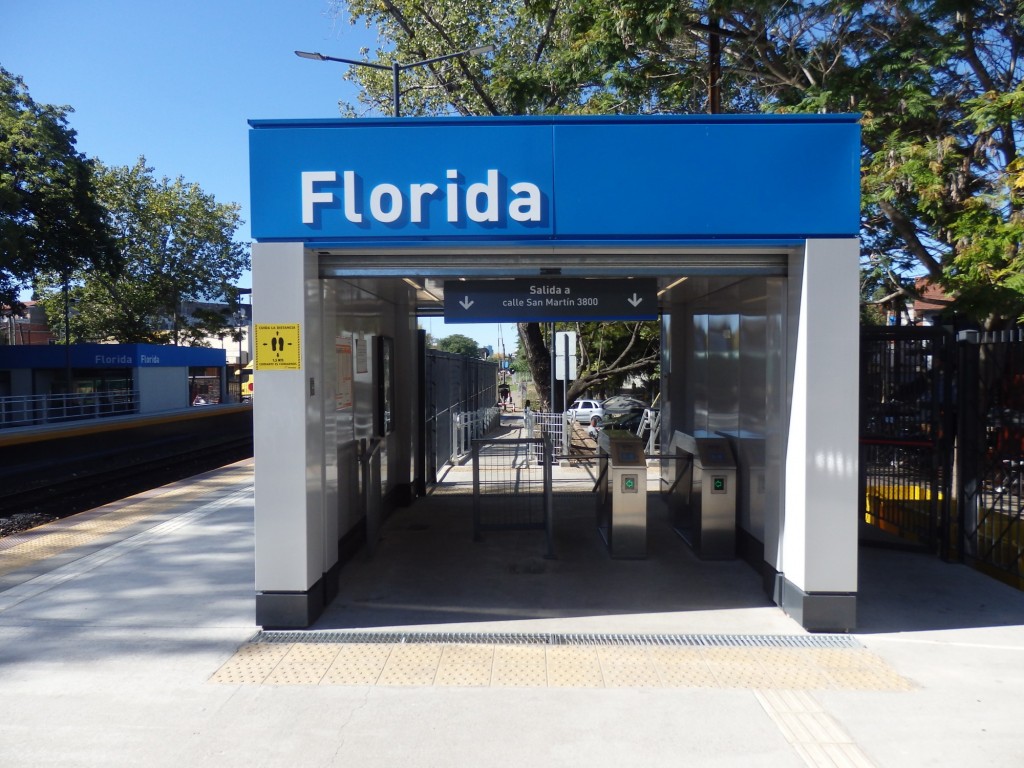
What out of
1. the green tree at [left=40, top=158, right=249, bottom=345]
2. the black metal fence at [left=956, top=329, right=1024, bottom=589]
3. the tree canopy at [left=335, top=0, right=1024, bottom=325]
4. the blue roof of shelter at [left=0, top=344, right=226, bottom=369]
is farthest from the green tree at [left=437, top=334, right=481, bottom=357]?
the black metal fence at [left=956, top=329, right=1024, bottom=589]

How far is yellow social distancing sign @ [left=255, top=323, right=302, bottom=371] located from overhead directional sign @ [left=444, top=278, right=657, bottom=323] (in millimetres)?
1335

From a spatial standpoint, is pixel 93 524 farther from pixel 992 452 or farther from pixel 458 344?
pixel 458 344

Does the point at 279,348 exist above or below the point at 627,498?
above

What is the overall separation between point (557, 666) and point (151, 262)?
38784mm

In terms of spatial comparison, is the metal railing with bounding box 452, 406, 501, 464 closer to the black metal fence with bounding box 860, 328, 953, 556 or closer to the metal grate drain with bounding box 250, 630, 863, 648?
the black metal fence with bounding box 860, 328, 953, 556

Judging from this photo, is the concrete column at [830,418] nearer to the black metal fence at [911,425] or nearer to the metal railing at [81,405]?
the black metal fence at [911,425]

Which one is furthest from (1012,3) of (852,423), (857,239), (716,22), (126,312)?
(126,312)

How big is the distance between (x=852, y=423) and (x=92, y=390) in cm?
3638

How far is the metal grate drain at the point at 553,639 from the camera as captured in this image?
5633 mm

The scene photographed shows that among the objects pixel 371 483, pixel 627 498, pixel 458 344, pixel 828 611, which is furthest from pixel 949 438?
pixel 458 344

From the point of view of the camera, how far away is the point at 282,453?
5.75 meters

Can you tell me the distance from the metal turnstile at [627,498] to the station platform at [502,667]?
0.18 metres

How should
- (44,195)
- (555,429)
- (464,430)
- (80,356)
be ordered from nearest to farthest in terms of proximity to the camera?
(555,429) → (464,430) → (44,195) → (80,356)

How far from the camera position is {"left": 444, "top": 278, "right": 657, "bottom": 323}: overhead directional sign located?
6.53 metres
